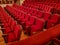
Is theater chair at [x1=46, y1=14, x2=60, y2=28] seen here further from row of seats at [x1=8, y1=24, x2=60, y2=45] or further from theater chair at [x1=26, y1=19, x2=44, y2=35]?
row of seats at [x1=8, y1=24, x2=60, y2=45]

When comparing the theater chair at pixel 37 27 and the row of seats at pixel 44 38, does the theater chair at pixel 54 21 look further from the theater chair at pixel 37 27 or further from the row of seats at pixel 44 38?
the row of seats at pixel 44 38

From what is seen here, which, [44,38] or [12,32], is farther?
[12,32]

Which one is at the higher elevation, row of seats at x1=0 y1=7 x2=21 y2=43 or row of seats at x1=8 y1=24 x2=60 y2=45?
row of seats at x1=8 y1=24 x2=60 y2=45

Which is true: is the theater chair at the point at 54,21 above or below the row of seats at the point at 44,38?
below

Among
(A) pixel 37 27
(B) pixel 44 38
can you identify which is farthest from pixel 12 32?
(B) pixel 44 38

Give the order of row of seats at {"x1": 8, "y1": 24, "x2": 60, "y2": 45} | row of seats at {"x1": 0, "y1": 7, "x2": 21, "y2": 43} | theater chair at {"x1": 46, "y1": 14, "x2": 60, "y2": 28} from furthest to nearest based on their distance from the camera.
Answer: theater chair at {"x1": 46, "y1": 14, "x2": 60, "y2": 28} → row of seats at {"x1": 0, "y1": 7, "x2": 21, "y2": 43} → row of seats at {"x1": 8, "y1": 24, "x2": 60, "y2": 45}

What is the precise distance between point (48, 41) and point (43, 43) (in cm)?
2

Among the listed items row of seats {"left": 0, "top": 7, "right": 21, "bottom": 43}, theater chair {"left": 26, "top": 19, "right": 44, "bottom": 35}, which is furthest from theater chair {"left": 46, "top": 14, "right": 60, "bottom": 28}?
row of seats {"left": 0, "top": 7, "right": 21, "bottom": 43}

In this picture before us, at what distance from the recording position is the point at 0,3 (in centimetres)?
188

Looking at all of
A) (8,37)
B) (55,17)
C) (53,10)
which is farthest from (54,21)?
(53,10)

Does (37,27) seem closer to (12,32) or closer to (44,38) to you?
(12,32)

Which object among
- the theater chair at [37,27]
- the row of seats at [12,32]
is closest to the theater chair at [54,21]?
the theater chair at [37,27]

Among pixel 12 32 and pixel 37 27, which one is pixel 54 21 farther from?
pixel 12 32

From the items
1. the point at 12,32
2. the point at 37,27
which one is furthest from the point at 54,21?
the point at 12,32
